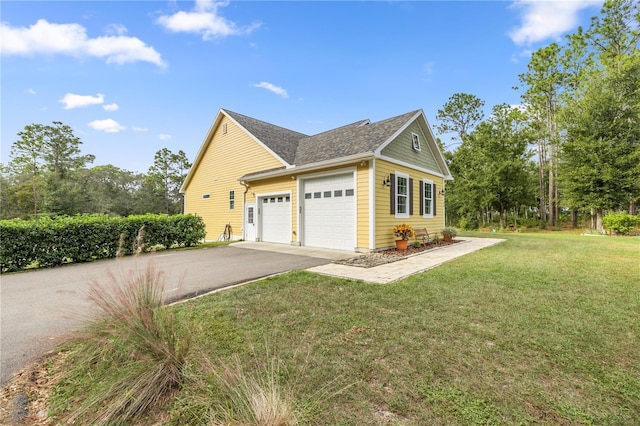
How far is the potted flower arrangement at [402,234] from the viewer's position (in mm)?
8930

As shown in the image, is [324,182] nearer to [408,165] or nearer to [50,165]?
[408,165]

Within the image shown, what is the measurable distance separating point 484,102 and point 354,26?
2085 centimetres

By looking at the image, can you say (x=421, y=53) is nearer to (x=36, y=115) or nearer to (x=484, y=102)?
(x=484, y=102)

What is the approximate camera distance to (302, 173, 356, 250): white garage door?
9195 millimetres

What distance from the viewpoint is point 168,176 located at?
3456 cm

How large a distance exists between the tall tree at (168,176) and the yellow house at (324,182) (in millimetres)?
22112

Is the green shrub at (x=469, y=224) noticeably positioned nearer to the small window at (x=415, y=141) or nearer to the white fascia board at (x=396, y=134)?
the small window at (x=415, y=141)

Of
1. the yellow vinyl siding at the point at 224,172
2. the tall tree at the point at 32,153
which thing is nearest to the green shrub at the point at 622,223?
the yellow vinyl siding at the point at 224,172

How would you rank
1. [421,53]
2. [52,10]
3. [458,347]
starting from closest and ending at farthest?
[458,347]
[52,10]
[421,53]

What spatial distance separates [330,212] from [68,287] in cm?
715

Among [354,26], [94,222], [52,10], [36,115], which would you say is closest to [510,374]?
[94,222]

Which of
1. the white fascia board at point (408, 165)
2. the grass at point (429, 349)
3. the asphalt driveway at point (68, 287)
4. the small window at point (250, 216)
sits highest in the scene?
the white fascia board at point (408, 165)

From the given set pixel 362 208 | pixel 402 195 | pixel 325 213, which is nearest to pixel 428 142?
pixel 402 195

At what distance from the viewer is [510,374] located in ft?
7.13
